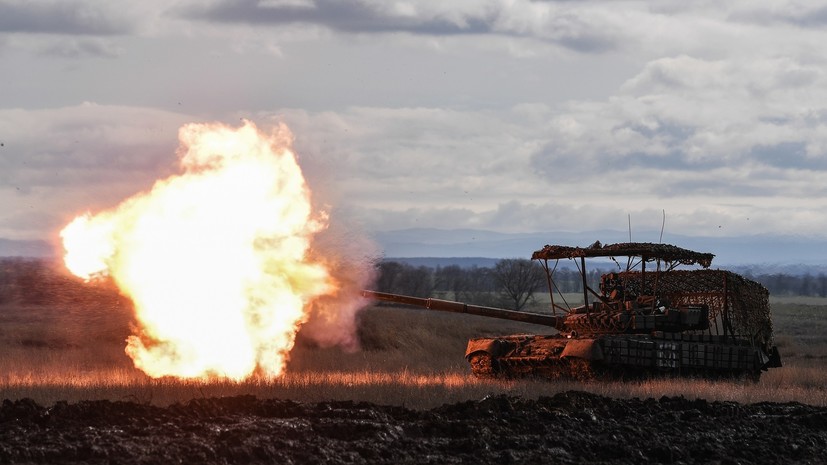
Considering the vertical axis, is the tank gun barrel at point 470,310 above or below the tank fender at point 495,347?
above

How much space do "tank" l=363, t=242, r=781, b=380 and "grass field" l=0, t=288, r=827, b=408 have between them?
67cm

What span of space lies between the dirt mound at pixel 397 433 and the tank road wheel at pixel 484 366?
8.48 metres

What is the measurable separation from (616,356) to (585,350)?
735 millimetres

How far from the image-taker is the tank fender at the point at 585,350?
25328 mm

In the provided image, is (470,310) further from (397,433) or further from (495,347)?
(397,433)

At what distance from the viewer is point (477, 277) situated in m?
138

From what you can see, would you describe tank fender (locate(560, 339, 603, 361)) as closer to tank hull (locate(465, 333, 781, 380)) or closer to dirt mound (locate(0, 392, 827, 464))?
tank hull (locate(465, 333, 781, 380))

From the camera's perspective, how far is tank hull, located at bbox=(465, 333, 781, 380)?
25641mm

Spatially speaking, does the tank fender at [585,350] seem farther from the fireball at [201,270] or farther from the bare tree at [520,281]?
the bare tree at [520,281]

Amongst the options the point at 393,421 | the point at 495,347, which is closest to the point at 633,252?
the point at 495,347

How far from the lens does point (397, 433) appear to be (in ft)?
50.1

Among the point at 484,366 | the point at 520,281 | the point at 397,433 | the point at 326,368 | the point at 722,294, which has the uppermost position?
the point at 520,281

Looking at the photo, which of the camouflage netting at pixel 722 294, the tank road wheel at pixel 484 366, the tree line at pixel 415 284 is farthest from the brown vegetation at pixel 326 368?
the camouflage netting at pixel 722 294

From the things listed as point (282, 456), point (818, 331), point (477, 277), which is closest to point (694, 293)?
point (282, 456)
